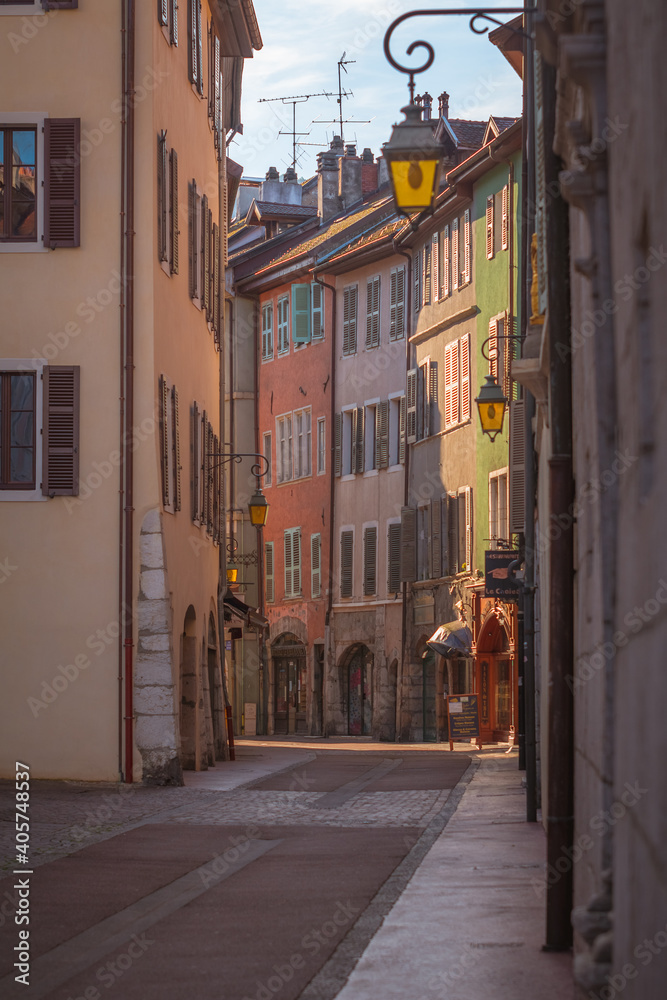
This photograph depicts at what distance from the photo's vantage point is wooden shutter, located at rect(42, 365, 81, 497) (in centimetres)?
2080

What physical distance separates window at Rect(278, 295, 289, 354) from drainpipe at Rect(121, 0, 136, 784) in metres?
30.5

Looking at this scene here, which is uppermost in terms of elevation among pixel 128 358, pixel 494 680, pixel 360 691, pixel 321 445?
pixel 321 445

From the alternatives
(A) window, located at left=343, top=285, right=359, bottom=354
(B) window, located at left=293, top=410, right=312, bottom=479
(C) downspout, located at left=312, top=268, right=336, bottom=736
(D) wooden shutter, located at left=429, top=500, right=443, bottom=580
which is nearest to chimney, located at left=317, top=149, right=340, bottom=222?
(C) downspout, located at left=312, top=268, right=336, bottom=736

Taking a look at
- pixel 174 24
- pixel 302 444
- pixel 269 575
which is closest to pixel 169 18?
pixel 174 24

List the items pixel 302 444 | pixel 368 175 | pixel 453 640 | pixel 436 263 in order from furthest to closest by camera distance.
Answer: pixel 368 175, pixel 302 444, pixel 436 263, pixel 453 640

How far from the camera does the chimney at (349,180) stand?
55625 mm

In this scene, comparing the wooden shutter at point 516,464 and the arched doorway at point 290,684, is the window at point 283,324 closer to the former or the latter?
the arched doorway at point 290,684

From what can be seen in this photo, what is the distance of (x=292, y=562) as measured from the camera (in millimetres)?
50875

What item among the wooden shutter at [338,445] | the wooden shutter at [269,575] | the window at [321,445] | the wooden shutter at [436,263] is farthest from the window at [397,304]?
the wooden shutter at [269,575]

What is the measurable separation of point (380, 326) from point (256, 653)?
12038 mm

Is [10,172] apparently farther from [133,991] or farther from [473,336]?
[473,336]

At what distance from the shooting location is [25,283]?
21.1m

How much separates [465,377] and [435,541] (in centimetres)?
447

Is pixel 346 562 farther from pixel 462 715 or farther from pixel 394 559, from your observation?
pixel 462 715
